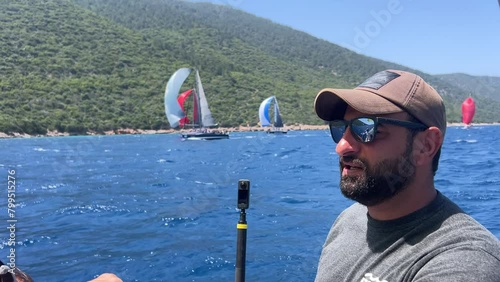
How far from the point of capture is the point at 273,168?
20.5m

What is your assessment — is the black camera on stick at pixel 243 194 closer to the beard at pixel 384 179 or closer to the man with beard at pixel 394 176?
the man with beard at pixel 394 176

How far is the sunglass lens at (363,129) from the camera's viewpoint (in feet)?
5.42

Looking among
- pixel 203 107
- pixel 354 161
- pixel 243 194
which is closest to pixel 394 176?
pixel 354 161

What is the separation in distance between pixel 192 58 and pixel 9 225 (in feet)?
289

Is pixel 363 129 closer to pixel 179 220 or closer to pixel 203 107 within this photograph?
pixel 179 220

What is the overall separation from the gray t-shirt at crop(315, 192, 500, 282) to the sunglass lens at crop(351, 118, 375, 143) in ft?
0.91

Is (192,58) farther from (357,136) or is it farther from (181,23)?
(357,136)

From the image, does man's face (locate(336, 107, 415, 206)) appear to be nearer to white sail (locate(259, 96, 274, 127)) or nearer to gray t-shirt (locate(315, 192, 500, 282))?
gray t-shirt (locate(315, 192, 500, 282))

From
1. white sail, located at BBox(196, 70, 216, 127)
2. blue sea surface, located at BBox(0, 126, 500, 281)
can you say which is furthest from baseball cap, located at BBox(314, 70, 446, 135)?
white sail, located at BBox(196, 70, 216, 127)

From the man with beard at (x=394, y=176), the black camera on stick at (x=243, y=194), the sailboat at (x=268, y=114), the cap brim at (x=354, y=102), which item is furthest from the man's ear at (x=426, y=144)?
the sailboat at (x=268, y=114)

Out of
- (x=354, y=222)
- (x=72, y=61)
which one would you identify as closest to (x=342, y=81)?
(x=72, y=61)

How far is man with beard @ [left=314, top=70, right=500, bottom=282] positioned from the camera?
5.03 ft

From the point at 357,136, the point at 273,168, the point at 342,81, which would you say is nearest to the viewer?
the point at 357,136

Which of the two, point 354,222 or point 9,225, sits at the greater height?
point 354,222
